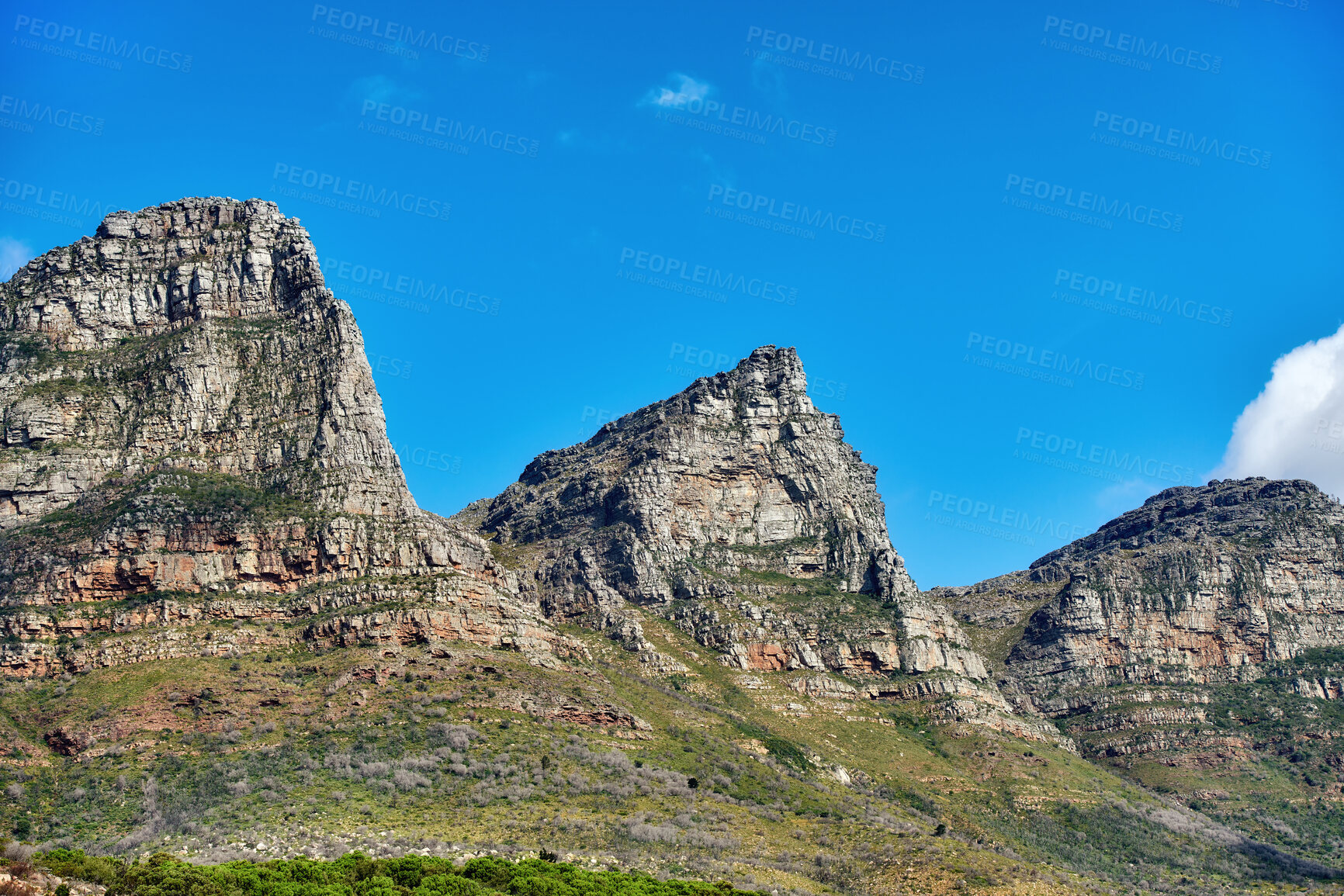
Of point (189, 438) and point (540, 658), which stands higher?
point (189, 438)

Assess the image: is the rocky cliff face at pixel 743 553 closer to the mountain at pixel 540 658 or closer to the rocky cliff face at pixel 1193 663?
the mountain at pixel 540 658

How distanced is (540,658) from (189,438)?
46876mm

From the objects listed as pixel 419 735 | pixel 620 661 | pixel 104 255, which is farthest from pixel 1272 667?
pixel 104 255

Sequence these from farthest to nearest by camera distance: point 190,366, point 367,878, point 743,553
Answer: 1. point 743,553
2. point 190,366
3. point 367,878

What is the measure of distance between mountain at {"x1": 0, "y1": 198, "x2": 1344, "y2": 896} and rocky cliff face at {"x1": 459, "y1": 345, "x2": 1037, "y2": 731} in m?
0.58

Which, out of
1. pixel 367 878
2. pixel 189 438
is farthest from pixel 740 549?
pixel 367 878

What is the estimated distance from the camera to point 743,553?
7229 inches

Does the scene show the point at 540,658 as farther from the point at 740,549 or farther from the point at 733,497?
the point at 733,497

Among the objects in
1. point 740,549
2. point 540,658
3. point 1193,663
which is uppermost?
point 740,549

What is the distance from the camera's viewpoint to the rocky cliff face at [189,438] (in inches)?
4683

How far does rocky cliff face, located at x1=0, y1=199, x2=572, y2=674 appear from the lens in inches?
4683

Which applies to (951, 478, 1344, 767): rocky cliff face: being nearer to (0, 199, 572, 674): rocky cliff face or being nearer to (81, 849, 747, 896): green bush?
(0, 199, 572, 674): rocky cliff face

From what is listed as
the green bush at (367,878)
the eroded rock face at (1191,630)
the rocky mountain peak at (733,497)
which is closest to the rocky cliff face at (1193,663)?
the eroded rock face at (1191,630)

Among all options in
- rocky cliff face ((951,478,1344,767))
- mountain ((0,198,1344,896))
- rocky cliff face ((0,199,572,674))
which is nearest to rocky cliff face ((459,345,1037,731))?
mountain ((0,198,1344,896))
